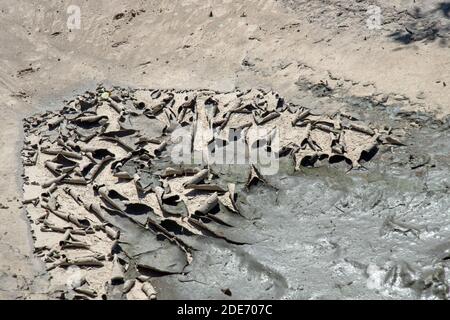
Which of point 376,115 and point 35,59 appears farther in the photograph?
point 35,59

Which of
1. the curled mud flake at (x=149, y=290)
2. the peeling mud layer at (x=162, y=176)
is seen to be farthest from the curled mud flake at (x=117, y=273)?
the curled mud flake at (x=149, y=290)

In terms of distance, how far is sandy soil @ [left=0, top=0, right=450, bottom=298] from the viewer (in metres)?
9.77

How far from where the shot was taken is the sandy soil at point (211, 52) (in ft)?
32.1

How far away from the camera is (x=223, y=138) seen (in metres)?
9.66

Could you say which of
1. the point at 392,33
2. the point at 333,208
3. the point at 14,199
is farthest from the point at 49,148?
the point at 392,33

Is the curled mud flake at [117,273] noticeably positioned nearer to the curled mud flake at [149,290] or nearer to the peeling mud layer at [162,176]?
the peeling mud layer at [162,176]

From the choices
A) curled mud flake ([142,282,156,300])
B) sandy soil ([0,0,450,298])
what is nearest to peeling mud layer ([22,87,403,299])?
curled mud flake ([142,282,156,300])

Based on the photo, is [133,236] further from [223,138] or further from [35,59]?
[35,59]

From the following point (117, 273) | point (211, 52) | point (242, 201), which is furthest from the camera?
point (211, 52)

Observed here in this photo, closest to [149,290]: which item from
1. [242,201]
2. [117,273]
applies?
[117,273]

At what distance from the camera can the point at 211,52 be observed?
38.5ft

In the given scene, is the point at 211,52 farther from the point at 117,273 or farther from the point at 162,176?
the point at 117,273

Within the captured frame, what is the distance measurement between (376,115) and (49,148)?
218 inches

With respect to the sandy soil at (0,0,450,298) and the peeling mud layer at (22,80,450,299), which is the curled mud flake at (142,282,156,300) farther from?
the sandy soil at (0,0,450,298)
